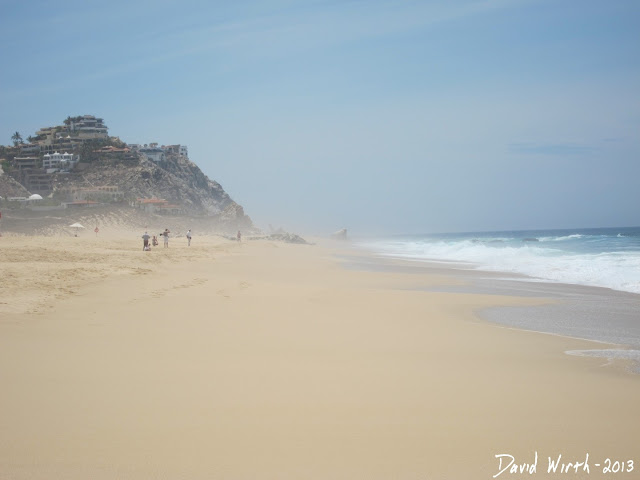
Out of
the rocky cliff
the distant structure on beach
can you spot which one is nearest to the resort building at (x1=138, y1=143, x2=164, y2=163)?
the rocky cliff

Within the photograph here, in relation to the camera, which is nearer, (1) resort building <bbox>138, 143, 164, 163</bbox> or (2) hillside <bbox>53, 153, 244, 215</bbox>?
(2) hillside <bbox>53, 153, 244, 215</bbox>

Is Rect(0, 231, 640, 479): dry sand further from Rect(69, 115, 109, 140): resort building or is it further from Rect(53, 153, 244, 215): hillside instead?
Rect(69, 115, 109, 140): resort building

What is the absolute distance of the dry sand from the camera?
350 cm

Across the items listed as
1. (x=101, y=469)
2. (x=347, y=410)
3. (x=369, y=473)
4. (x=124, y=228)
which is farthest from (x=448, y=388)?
(x=124, y=228)

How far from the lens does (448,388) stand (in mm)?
5117

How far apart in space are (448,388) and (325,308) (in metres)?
5.18

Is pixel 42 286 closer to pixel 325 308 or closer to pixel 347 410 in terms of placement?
pixel 325 308

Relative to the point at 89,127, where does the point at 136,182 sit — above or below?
below

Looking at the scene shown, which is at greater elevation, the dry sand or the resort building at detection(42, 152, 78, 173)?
the resort building at detection(42, 152, 78, 173)

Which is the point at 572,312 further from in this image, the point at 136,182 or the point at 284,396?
the point at 136,182

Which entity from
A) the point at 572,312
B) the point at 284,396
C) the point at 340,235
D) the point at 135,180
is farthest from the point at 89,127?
the point at 284,396

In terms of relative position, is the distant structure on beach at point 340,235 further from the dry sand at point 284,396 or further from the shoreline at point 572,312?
the dry sand at point 284,396

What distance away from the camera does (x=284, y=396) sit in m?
4.69

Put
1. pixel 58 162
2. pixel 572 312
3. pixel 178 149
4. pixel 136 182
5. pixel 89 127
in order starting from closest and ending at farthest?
pixel 572 312 < pixel 136 182 < pixel 58 162 < pixel 89 127 < pixel 178 149
